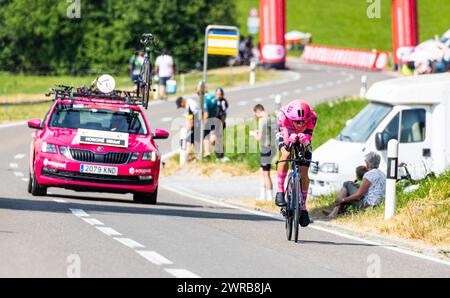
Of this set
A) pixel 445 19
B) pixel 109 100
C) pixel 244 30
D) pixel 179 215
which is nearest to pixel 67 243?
pixel 179 215

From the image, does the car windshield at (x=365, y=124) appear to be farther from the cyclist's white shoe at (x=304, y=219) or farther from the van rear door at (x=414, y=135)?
the cyclist's white shoe at (x=304, y=219)

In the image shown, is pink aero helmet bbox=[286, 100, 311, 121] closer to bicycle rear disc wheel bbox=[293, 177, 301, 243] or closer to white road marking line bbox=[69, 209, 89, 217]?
bicycle rear disc wheel bbox=[293, 177, 301, 243]

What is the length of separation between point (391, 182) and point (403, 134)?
202 inches

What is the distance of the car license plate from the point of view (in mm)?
20938

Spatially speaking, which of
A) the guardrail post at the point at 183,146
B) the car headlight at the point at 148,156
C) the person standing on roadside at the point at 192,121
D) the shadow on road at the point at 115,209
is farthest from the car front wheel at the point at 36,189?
the person standing on roadside at the point at 192,121

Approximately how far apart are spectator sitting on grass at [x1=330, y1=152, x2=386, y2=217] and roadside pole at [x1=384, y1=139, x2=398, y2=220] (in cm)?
118

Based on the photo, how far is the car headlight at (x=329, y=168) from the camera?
912 inches

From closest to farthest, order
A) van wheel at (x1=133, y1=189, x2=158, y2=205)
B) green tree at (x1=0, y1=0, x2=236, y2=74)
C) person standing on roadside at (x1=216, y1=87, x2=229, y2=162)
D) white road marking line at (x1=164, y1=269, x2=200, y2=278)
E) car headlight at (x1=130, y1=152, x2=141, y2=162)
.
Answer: white road marking line at (x1=164, y1=269, x2=200, y2=278)
car headlight at (x1=130, y1=152, x2=141, y2=162)
van wheel at (x1=133, y1=189, x2=158, y2=205)
person standing on roadside at (x1=216, y1=87, x2=229, y2=162)
green tree at (x1=0, y1=0, x2=236, y2=74)

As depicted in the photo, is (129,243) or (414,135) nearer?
(129,243)

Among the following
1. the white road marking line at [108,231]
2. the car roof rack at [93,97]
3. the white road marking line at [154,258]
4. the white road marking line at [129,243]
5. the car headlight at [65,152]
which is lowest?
the white road marking line at [108,231]

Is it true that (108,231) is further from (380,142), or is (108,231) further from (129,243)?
(380,142)

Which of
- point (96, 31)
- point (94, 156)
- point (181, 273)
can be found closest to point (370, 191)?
point (94, 156)

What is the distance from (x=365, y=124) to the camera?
23.9 metres

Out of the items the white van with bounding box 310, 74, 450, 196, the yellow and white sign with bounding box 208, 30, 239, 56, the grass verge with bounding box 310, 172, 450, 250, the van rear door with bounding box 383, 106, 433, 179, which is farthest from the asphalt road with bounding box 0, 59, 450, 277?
the yellow and white sign with bounding box 208, 30, 239, 56
